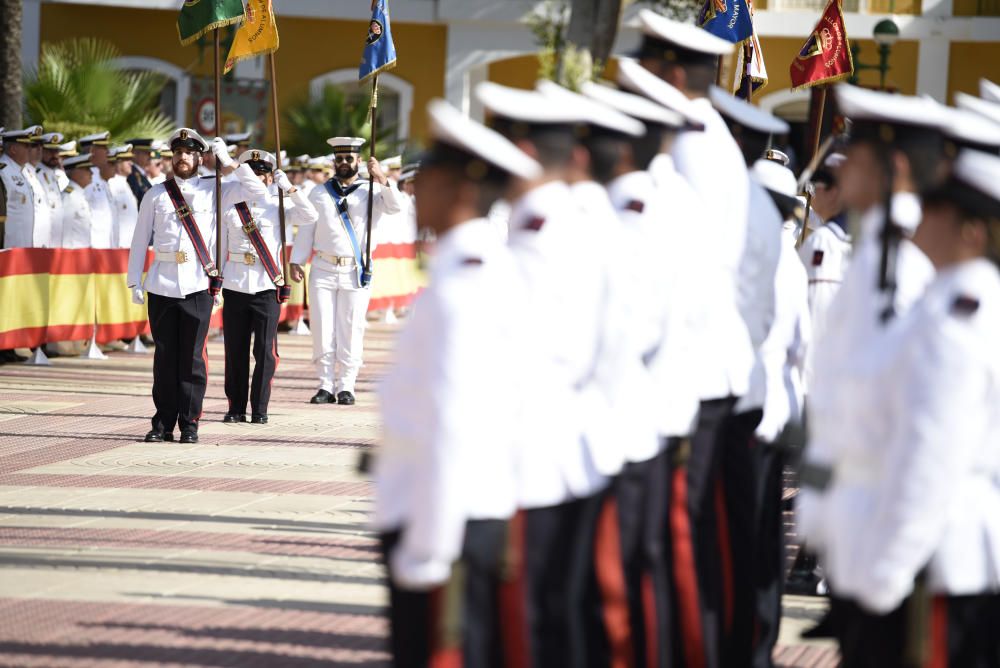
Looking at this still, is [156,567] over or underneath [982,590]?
underneath

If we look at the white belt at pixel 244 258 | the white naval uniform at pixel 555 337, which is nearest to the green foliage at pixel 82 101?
the white belt at pixel 244 258

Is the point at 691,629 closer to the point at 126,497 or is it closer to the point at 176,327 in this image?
the point at 126,497

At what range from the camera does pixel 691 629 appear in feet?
19.4

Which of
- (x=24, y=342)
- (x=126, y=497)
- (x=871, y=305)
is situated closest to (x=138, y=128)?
(x=24, y=342)

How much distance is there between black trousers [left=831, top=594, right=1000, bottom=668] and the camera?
4.36 metres

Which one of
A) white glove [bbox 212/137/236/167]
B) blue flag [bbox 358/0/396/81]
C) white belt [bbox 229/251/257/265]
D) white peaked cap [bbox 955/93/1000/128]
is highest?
white peaked cap [bbox 955/93/1000/128]

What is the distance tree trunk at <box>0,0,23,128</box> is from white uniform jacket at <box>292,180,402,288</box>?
9.21 meters

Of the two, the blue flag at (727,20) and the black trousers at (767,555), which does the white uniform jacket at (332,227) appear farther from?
the black trousers at (767,555)

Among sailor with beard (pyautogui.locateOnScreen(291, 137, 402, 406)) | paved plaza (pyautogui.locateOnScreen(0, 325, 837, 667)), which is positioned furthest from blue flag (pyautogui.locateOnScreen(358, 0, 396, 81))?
paved plaza (pyautogui.locateOnScreen(0, 325, 837, 667))

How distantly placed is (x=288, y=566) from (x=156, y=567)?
0.65 meters

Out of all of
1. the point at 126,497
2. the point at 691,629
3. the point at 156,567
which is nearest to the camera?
the point at 691,629

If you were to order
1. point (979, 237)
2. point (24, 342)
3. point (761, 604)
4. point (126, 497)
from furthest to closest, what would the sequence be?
point (24, 342), point (126, 497), point (761, 604), point (979, 237)

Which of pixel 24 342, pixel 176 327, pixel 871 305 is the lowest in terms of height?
pixel 24 342

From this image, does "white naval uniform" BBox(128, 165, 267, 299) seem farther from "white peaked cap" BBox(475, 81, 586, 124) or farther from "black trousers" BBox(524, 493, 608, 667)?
"black trousers" BBox(524, 493, 608, 667)
